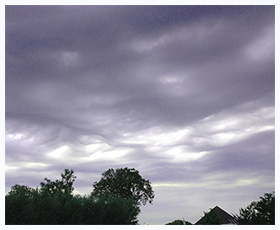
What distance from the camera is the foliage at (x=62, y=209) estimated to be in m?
21.8

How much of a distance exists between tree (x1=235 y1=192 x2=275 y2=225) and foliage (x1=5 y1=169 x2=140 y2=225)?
53.8 ft

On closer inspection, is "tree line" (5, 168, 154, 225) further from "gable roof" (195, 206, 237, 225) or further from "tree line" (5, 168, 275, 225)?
"gable roof" (195, 206, 237, 225)

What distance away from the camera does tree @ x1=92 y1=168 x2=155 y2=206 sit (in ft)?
178

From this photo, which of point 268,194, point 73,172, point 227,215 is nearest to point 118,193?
point 73,172

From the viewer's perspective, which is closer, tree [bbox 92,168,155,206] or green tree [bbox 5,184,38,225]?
green tree [bbox 5,184,38,225]

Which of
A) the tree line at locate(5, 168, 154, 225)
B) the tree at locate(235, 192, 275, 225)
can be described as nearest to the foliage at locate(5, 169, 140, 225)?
the tree line at locate(5, 168, 154, 225)

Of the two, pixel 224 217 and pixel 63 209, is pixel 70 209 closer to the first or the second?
pixel 63 209

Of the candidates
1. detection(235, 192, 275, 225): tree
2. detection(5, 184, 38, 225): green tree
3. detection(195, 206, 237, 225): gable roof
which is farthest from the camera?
detection(195, 206, 237, 225): gable roof

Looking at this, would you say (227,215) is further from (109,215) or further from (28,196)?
(28,196)

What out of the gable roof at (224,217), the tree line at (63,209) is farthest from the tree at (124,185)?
the tree line at (63,209)

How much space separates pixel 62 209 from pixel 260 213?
24.3 metres

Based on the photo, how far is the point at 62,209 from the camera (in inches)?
949

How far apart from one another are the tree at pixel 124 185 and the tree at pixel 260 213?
19.1 metres

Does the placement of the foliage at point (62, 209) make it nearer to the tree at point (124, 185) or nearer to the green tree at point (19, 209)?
the green tree at point (19, 209)
